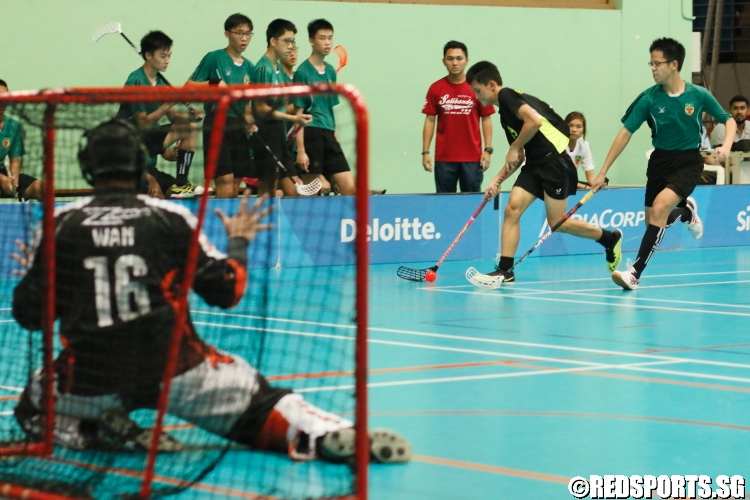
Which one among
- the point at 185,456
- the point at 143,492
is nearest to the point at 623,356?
the point at 185,456

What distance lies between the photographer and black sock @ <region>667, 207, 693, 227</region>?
12008mm

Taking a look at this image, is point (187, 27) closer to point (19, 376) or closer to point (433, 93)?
point (433, 93)

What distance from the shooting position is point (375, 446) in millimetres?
4570

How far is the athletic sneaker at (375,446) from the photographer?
4457 mm

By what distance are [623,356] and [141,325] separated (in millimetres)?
3618

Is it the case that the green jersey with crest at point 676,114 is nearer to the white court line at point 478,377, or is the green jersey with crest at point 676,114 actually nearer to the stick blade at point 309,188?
the stick blade at point 309,188

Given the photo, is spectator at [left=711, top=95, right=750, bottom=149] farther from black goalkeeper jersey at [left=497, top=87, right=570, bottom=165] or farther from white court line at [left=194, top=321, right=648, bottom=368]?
white court line at [left=194, top=321, right=648, bottom=368]

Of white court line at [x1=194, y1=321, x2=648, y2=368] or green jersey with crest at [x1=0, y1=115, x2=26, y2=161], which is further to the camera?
green jersey with crest at [x1=0, y1=115, x2=26, y2=161]

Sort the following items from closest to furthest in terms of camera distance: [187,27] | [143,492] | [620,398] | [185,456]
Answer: [143,492], [185,456], [620,398], [187,27]

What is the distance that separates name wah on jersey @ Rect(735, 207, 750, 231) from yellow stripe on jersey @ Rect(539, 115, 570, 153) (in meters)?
5.56

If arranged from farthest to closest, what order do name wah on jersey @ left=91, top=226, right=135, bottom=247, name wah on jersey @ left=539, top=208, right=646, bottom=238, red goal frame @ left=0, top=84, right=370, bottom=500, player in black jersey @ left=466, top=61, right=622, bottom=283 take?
name wah on jersey @ left=539, top=208, right=646, bottom=238 < player in black jersey @ left=466, top=61, right=622, bottom=283 < name wah on jersey @ left=91, top=226, right=135, bottom=247 < red goal frame @ left=0, top=84, right=370, bottom=500

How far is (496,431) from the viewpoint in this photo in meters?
5.17

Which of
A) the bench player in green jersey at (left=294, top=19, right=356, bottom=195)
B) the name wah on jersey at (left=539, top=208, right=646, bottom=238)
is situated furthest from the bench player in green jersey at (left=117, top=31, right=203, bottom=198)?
the name wah on jersey at (left=539, top=208, right=646, bottom=238)

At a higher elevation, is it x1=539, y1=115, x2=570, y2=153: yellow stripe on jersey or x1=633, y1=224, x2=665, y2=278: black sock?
x1=539, y1=115, x2=570, y2=153: yellow stripe on jersey
